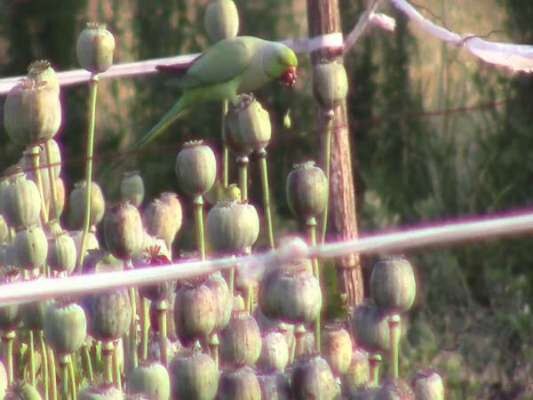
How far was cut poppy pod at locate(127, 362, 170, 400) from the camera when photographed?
1093 mm

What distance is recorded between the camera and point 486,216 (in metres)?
3.10

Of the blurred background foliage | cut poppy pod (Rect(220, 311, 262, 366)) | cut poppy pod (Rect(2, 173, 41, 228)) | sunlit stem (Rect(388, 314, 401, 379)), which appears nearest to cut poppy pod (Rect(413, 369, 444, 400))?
sunlit stem (Rect(388, 314, 401, 379))

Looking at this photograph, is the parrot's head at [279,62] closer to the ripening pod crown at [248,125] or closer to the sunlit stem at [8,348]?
the ripening pod crown at [248,125]

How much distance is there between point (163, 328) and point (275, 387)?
0.34 ft

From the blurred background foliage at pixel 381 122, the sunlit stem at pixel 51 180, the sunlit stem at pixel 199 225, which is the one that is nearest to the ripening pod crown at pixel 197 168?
the sunlit stem at pixel 199 225

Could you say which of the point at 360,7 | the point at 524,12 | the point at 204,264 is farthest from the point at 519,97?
the point at 204,264

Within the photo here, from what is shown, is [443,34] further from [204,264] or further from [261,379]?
[204,264]

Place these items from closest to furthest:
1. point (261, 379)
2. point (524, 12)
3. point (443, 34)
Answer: point (261, 379) < point (443, 34) < point (524, 12)

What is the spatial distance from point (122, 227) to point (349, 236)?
2.56 feet

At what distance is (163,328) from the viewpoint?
1.18 metres

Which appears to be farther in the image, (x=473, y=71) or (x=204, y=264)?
(x=473, y=71)

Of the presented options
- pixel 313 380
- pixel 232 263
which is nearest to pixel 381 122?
pixel 313 380

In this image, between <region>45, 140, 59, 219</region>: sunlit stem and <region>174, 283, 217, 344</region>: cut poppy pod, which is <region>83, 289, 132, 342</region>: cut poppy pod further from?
<region>45, 140, 59, 219</region>: sunlit stem

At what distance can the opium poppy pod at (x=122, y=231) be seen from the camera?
3.90 ft
